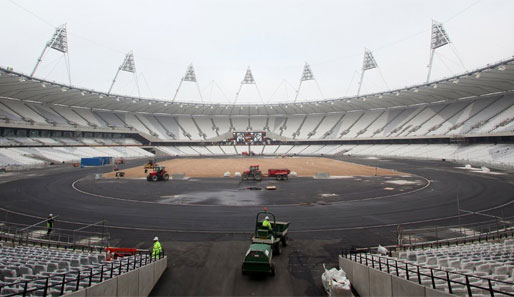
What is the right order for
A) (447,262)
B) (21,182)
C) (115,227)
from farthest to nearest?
(21,182) → (115,227) → (447,262)

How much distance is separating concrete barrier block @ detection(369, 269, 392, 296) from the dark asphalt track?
210 centimetres

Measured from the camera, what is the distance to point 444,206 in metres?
19.8

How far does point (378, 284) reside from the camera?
7684 mm

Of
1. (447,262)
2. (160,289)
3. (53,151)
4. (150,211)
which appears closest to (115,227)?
(150,211)

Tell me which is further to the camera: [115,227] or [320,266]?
[115,227]

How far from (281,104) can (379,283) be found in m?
92.5

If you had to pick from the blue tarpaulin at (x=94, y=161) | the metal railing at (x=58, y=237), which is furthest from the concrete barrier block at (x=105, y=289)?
the blue tarpaulin at (x=94, y=161)

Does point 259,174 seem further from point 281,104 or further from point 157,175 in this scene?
point 281,104

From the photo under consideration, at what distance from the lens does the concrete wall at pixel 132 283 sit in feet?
19.8

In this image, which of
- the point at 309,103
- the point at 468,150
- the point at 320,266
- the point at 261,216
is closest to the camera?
the point at 320,266

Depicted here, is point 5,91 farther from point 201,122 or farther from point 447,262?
point 447,262

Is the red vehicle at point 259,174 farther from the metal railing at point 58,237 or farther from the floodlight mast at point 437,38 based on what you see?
the floodlight mast at point 437,38

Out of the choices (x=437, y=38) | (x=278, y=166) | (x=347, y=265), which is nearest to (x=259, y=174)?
(x=278, y=166)

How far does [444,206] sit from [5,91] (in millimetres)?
86242
